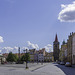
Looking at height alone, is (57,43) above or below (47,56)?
above

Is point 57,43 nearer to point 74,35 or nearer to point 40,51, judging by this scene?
point 40,51

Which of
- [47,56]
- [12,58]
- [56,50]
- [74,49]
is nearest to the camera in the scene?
[74,49]

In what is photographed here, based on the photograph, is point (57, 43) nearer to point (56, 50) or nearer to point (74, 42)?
point (56, 50)

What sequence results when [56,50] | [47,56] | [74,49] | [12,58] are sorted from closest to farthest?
[74,49] < [12,58] < [47,56] < [56,50]

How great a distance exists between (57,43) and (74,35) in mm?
109834

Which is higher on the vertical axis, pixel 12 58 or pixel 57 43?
pixel 57 43

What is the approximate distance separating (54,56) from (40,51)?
15.3 meters

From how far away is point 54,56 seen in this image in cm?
17712

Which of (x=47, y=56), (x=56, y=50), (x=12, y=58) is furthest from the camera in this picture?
(x=56, y=50)

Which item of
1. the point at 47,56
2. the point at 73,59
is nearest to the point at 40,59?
the point at 47,56

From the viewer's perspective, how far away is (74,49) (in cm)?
7125

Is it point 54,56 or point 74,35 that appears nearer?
point 74,35

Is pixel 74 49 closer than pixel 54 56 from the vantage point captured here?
Yes

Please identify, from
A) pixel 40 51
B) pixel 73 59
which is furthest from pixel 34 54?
pixel 73 59
